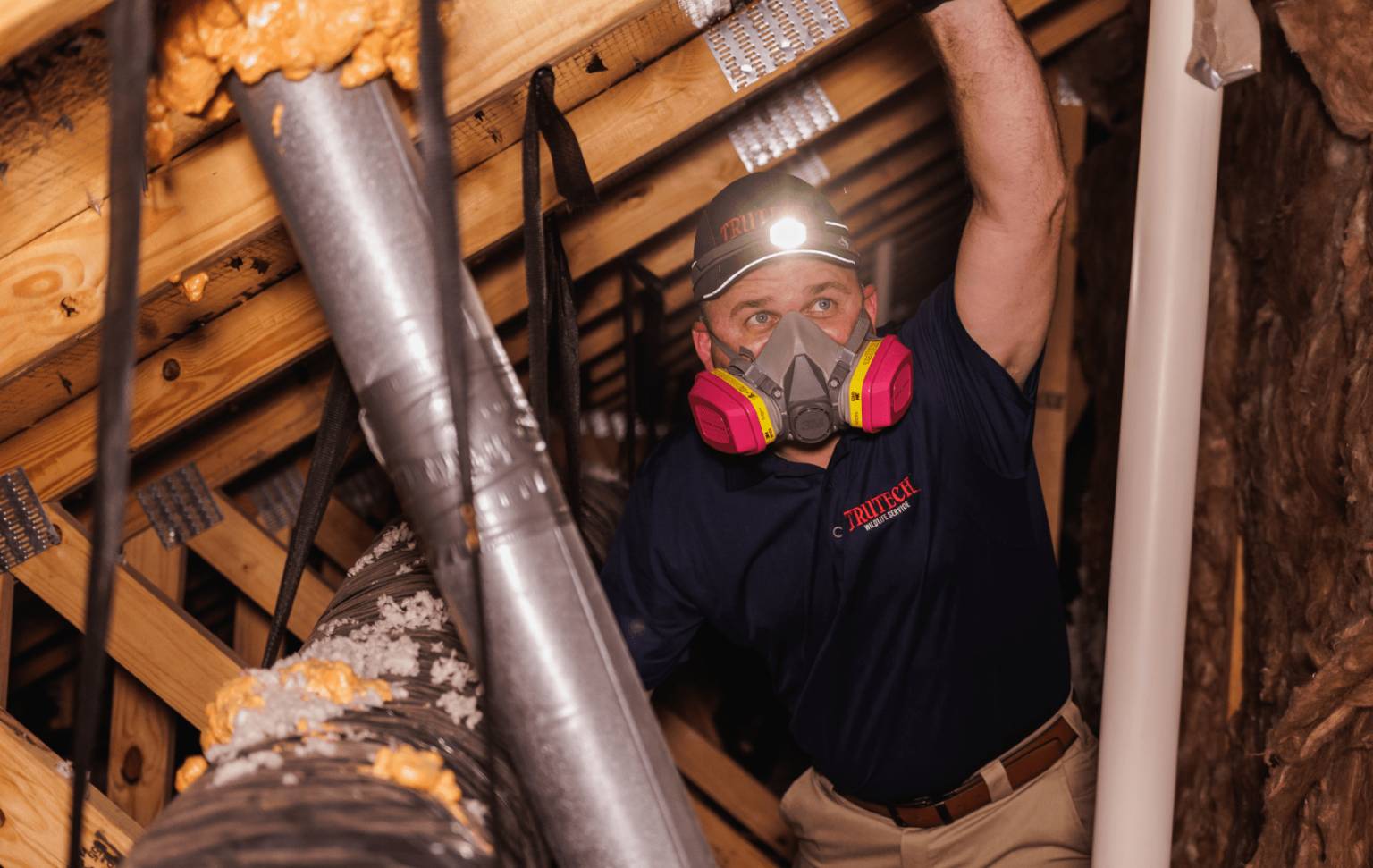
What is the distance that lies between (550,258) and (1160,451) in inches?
35.2

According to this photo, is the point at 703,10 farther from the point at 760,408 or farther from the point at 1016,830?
the point at 1016,830

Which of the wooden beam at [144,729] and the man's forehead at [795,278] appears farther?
the wooden beam at [144,729]

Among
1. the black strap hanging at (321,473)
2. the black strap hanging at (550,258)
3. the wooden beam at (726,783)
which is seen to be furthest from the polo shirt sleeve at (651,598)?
the wooden beam at (726,783)

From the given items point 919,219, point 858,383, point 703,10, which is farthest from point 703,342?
point 919,219

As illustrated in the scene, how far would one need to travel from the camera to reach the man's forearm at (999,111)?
1.10 m

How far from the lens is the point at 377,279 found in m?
0.78

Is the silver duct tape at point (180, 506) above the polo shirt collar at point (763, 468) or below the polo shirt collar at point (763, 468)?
above

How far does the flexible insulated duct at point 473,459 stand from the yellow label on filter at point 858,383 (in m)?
0.67

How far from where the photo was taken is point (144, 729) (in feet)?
6.65

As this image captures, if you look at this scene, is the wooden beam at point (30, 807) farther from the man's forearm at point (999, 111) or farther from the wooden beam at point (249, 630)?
the man's forearm at point (999, 111)

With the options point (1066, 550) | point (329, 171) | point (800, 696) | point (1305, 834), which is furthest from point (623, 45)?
point (1066, 550)

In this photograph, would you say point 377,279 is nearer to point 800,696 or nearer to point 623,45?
point 623,45

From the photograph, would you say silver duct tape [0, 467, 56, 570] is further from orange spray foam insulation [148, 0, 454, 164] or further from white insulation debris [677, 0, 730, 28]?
white insulation debris [677, 0, 730, 28]

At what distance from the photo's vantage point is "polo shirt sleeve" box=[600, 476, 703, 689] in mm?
1560
